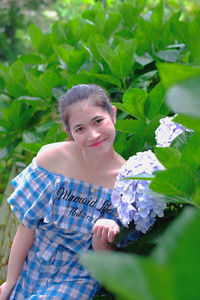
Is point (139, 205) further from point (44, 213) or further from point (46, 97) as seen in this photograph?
point (46, 97)

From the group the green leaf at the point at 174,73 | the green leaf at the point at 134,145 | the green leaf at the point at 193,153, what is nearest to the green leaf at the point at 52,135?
the green leaf at the point at 134,145

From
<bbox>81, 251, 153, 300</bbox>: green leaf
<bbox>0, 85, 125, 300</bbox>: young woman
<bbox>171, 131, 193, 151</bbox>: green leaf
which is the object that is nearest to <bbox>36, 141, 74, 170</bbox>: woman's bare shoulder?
<bbox>0, 85, 125, 300</bbox>: young woman

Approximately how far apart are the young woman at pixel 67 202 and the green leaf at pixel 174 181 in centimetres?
62

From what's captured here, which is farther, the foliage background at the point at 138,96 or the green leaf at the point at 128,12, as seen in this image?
the green leaf at the point at 128,12

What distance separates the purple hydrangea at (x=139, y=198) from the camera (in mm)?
980

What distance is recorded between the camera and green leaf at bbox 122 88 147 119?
4.55 ft

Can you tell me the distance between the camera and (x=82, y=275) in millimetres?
1462

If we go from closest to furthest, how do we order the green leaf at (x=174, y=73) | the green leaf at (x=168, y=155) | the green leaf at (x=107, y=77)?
the green leaf at (x=174, y=73) < the green leaf at (x=168, y=155) < the green leaf at (x=107, y=77)

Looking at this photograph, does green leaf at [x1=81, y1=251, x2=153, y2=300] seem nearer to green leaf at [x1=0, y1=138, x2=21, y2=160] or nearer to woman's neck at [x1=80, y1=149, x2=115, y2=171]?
woman's neck at [x1=80, y1=149, x2=115, y2=171]

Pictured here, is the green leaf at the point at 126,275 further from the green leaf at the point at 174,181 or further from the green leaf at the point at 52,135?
the green leaf at the point at 52,135

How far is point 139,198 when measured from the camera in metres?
0.99

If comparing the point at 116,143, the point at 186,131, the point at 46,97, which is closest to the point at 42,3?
the point at 46,97

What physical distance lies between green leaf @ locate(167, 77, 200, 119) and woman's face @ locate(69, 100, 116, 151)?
101cm

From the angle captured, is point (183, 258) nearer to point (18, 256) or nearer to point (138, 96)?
point (138, 96)
